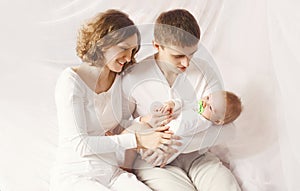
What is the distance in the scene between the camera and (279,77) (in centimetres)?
153

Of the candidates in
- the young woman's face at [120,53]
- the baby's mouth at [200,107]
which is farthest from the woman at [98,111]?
the baby's mouth at [200,107]

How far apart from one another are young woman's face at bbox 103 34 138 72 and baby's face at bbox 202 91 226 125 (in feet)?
0.85

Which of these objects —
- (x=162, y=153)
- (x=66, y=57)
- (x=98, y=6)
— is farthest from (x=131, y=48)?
(x=66, y=57)

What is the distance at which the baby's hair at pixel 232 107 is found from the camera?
1.61 meters

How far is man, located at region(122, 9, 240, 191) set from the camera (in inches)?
60.7

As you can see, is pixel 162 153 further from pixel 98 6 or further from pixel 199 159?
pixel 98 6

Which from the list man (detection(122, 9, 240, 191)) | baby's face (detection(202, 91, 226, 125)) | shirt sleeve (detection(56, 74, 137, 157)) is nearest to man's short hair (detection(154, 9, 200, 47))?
man (detection(122, 9, 240, 191))

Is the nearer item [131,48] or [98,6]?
[131,48]

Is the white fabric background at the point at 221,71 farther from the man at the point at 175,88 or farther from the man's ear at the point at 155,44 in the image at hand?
the man's ear at the point at 155,44

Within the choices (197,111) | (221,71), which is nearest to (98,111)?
(197,111)

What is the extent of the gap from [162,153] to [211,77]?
270 millimetres

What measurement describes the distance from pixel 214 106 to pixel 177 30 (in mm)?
249

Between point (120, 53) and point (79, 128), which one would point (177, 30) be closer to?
point (120, 53)

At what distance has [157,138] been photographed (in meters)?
1.58
